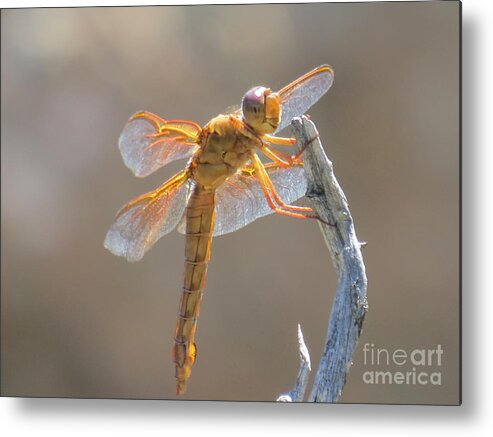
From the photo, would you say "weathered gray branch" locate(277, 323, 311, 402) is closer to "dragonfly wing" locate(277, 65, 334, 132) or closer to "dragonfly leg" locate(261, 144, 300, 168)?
"dragonfly leg" locate(261, 144, 300, 168)

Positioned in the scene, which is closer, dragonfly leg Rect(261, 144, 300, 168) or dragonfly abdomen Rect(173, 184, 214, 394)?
dragonfly leg Rect(261, 144, 300, 168)

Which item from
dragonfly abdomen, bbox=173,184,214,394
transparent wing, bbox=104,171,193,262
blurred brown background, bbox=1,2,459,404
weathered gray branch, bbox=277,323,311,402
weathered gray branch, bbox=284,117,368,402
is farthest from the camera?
blurred brown background, bbox=1,2,459,404

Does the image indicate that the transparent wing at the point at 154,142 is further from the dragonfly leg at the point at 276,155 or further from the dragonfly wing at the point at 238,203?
the dragonfly leg at the point at 276,155

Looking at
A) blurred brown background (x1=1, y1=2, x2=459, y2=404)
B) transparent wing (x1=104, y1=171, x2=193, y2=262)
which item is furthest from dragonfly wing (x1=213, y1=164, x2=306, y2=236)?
blurred brown background (x1=1, y1=2, x2=459, y2=404)

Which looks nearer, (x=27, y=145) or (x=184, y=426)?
(x=184, y=426)

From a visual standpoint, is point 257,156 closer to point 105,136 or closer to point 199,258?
point 199,258

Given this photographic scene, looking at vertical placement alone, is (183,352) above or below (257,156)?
below

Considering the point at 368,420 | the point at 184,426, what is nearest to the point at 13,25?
the point at 184,426
